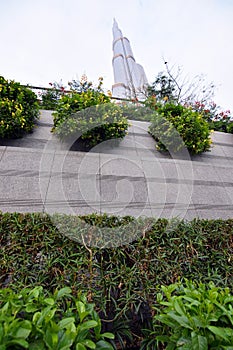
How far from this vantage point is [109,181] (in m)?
3.37

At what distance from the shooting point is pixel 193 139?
183 inches

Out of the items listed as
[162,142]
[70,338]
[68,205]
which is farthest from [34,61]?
[70,338]

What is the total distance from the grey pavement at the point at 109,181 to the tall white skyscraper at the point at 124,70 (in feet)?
22.1

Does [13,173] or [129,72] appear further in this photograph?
[129,72]

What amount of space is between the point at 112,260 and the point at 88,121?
125 inches

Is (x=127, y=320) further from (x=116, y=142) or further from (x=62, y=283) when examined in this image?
(x=116, y=142)

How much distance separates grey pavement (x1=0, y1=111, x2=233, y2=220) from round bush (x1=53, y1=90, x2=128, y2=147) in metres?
0.22

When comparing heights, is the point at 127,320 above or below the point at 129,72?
below

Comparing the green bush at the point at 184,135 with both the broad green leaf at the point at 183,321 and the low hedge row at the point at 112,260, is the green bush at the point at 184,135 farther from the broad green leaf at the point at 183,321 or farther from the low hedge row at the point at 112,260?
the broad green leaf at the point at 183,321

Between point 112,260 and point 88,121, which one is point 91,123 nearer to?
point 88,121

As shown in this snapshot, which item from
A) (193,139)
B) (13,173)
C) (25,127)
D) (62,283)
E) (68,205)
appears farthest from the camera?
(193,139)

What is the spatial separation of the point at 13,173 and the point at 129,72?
14.5m

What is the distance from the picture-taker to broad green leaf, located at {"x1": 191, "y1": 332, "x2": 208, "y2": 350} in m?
0.83

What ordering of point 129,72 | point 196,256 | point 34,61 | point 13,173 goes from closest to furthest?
point 196,256 < point 13,173 < point 34,61 < point 129,72
